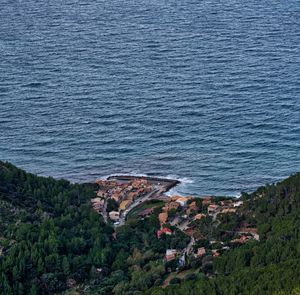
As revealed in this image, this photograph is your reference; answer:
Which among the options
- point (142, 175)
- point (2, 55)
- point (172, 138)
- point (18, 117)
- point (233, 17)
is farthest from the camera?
point (233, 17)

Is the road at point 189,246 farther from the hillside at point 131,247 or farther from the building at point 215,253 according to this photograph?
the building at point 215,253

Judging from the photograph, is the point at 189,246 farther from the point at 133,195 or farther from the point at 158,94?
the point at 158,94

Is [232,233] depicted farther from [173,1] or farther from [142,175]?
[173,1]

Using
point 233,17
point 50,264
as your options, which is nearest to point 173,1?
point 233,17

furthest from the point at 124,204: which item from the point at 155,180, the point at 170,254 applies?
the point at 170,254

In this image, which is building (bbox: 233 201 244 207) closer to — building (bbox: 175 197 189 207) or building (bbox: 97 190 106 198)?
building (bbox: 175 197 189 207)

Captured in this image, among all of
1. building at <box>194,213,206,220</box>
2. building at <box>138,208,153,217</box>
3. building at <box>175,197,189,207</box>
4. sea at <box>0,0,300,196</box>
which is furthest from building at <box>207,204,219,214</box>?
sea at <box>0,0,300,196</box>

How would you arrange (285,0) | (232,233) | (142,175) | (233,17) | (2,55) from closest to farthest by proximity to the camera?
(232,233), (142,175), (2,55), (233,17), (285,0)
